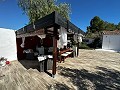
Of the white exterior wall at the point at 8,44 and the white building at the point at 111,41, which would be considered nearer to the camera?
the white exterior wall at the point at 8,44

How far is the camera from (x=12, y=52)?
962 centimetres

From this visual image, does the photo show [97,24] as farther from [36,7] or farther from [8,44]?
[8,44]

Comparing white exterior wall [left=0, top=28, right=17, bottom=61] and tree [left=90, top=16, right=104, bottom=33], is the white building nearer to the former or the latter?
white exterior wall [left=0, top=28, right=17, bottom=61]

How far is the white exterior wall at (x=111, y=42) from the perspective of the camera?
66.3 ft

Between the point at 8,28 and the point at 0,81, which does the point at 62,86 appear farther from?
the point at 8,28

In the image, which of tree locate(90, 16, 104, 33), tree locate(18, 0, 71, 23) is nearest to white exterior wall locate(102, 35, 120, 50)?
tree locate(18, 0, 71, 23)

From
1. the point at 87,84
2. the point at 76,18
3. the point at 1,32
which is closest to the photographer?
the point at 87,84

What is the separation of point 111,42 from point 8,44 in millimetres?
18110

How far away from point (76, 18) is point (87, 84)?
24.4 m

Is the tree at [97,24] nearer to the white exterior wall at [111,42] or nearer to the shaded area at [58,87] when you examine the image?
the white exterior wall at [111,42]

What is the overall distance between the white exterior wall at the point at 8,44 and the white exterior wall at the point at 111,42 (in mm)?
17200

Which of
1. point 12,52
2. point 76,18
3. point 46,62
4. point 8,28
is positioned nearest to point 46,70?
point 46,62

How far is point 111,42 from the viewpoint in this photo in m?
20.5

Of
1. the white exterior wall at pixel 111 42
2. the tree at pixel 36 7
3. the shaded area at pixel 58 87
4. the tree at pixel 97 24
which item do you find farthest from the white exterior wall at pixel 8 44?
the tree at pixel 97 24
